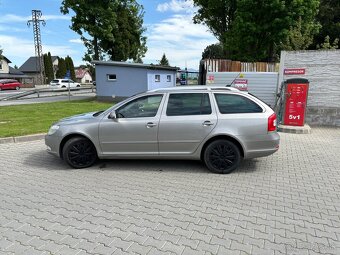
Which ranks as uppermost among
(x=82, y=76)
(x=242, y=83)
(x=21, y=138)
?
(x=82, y=76)

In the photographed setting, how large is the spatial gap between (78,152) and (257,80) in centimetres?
806

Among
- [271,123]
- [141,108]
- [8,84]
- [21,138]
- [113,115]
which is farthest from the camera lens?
[8,84]

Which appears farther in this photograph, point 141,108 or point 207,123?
point 141,108

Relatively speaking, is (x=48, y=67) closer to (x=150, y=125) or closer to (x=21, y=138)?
(x=21, y=138)

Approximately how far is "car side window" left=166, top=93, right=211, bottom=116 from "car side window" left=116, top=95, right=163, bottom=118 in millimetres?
258

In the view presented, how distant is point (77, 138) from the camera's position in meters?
5.38

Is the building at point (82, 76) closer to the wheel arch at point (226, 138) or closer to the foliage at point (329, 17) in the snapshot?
the foliage at point (329, 17)

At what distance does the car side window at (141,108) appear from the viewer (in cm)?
526

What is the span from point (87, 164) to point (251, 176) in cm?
310

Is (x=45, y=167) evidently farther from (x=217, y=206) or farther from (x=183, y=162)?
(x=217, y=206)

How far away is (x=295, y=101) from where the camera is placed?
9.16 meters

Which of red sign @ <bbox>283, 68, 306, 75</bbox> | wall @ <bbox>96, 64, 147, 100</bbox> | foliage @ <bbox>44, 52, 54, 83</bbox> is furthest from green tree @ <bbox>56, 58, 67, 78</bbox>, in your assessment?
red sign @ <bbox>283, 68, 306, 75</bbox>

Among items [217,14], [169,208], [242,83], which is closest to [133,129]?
[169,208]

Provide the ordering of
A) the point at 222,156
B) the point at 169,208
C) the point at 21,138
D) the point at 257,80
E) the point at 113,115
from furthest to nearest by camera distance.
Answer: the point at 257,80
the point at 21,138
the point at 113,115
the point at 222,156
the point at 169,208
